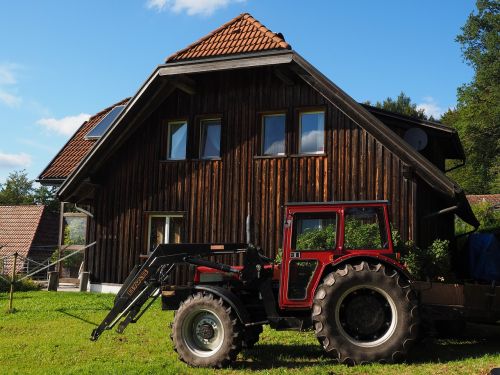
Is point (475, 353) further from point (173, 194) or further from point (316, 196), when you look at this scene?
point (173, 194)

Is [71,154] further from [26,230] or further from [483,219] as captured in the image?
[483,219]

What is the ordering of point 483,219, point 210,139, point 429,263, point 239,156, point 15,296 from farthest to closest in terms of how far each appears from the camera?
1. point 483,219
2. point 15,296
3. point 210,139
4. point 239,156
5. point 429,263

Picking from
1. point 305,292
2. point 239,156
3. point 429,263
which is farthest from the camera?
point 239,156

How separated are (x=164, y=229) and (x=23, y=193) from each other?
140 feet

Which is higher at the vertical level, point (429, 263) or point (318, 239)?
Result: point (318, 239)

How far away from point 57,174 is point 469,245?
12.1 meters

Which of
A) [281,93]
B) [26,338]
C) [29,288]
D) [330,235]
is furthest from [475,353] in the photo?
[29,288]

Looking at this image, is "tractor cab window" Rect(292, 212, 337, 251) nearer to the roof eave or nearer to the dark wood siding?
the dark wood siding

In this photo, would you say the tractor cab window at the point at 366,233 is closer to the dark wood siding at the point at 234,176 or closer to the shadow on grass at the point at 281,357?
the shadow on grass at the point at 281,357

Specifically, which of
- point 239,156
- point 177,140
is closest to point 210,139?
point 177,140

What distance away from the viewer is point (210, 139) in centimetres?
1380

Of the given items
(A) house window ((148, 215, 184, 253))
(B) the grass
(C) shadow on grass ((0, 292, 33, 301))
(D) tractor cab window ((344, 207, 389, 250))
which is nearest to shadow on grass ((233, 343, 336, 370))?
(B) the grass

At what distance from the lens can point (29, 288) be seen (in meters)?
15.8

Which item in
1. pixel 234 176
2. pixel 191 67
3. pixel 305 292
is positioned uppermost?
pixel 191 67
